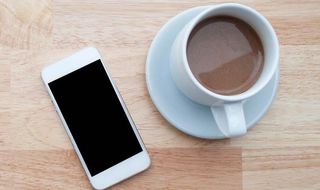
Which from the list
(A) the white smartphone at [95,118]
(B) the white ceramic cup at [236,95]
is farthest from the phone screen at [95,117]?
(B) the white ceramic cup at [236,95]

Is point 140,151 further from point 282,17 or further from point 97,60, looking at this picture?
point 282,17

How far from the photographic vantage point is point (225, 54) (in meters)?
0.58

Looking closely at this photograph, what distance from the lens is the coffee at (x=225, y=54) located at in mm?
573

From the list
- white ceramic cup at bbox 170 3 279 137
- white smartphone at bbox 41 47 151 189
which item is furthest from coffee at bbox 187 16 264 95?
white smartphone at bbox 41 47 151 189

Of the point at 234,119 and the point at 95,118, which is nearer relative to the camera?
the point at 234,119

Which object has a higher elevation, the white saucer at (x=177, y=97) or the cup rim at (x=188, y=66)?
the cup rim at (x=188, y=66)

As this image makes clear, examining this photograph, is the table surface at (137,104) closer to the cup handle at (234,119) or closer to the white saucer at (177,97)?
the white saucer at (177,97)

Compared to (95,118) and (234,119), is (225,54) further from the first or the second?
(95,118)

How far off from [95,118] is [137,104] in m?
0.06

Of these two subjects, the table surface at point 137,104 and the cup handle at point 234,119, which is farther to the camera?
the table surface at point 137,104

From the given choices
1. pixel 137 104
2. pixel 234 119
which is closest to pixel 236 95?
pixel 234 119

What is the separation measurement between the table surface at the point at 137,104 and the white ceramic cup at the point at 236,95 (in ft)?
0.30

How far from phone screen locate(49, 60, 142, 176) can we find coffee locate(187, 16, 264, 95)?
138 mm

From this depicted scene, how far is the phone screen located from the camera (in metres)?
0.64
